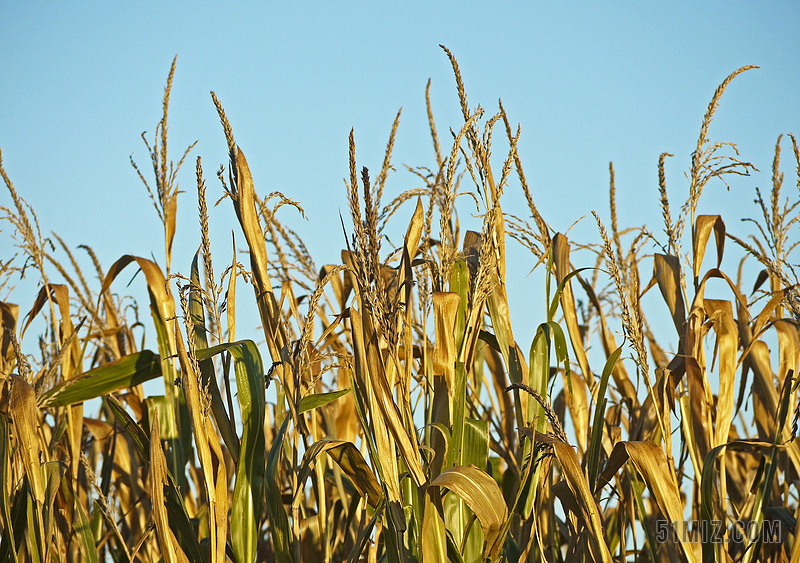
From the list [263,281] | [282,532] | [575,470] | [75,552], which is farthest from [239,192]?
[75,552]

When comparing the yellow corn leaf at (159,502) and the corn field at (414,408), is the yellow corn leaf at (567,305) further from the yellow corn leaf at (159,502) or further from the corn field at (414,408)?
the yellow corn leaf at (159,502)

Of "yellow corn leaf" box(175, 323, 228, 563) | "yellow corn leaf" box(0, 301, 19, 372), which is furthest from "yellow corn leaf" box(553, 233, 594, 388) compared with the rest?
"yellow corn leaf" box(0, 301, 19, 372)

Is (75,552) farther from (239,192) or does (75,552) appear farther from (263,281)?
(239,192)

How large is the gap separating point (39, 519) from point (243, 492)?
1.75 ft

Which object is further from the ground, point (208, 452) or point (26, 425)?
point (26, 425)

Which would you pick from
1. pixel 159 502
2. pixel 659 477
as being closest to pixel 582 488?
pixel 659 477

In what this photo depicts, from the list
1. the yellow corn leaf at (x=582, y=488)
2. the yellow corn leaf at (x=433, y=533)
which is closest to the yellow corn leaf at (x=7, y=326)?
the yellow corn leaf at (x=433, y=533)

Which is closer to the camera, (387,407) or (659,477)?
(387,407)

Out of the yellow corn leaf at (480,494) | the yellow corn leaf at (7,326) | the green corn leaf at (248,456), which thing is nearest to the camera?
the yellow corn leaf at (480,494)

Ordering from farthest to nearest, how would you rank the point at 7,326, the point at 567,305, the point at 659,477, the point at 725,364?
the point at 7,326
the point at 567,305
the point at 725,364
the point at 659,477

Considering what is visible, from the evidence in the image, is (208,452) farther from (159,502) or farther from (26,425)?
(26,425)

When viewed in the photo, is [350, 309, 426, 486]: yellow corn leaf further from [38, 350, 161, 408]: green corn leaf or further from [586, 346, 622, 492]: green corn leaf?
[38, 350, 161, 408]: green corn leaf

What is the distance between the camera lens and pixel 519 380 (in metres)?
1.47

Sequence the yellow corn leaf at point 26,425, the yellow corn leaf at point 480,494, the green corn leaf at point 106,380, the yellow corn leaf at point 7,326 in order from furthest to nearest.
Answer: the yellow corn leaf at point 7,326 < the green corn leaf at point 106,380 < the yellow corn leaf at point 26,425 < the yellow corn leaf at point 480,494
